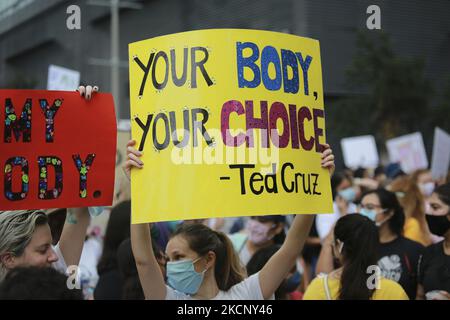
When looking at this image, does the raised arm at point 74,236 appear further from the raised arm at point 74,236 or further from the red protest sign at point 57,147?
the red protest sign at point 57,147

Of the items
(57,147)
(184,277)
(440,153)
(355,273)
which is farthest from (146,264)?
(440,153)

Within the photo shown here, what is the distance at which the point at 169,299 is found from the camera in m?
3.62

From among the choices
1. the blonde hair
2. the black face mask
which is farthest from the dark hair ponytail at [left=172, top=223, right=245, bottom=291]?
the black face mask

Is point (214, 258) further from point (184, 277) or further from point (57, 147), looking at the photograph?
point (57, 147)

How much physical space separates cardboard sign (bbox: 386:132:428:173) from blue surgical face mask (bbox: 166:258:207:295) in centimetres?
890

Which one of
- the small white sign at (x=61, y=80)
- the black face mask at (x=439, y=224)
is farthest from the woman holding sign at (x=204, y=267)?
the small white sign at (x=61, y=80)

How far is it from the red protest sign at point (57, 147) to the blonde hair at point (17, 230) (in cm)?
6

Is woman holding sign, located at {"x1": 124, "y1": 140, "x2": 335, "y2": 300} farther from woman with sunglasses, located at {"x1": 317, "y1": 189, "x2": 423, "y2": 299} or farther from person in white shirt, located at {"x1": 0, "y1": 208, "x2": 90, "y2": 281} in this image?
woman with sunglasses, located at {"x1": 317, "y1": 189, "x2": 423, "y2": 299}

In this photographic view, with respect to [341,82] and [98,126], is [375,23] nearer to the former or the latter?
[98,126]

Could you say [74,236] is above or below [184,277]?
above

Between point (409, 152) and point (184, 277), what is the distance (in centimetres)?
935

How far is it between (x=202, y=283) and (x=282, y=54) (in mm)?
1079

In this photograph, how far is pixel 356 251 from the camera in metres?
4.36

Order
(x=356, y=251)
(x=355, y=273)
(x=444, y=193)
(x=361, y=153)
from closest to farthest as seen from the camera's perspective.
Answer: (x=355, y=273) → (x=356, y=251) → (x=444, y=193) → (x=361, y=153)
